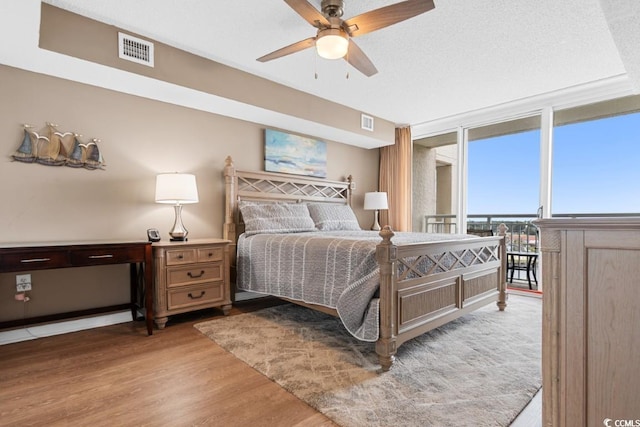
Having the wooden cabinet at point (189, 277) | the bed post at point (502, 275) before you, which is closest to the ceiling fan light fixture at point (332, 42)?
the wooden cabinet at point (189, 277)

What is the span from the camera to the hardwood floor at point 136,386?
4.98ft

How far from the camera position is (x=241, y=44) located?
2801 millimetres

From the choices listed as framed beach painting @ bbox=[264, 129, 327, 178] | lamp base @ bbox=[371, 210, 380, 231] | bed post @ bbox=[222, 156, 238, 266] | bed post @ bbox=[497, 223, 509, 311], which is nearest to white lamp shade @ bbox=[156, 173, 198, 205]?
bed post @ bbox=[222, 156, 238, 266]

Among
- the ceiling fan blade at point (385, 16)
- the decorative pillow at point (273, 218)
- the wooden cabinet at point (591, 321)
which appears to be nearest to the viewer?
the wooden cabinet at point (591, 321)

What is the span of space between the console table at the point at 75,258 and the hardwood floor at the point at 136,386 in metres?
0.22

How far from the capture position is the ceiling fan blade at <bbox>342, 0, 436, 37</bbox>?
1831 millimetres

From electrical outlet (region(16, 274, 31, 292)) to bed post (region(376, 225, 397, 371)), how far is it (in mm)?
2796

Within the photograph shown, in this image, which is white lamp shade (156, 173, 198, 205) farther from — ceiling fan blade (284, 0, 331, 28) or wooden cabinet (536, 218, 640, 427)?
wooden cabinet (536, 218, 640, 427)

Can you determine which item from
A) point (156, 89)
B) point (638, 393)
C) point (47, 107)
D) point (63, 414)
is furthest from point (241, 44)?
point (638, 393)

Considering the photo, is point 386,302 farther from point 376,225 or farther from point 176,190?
point 376,225

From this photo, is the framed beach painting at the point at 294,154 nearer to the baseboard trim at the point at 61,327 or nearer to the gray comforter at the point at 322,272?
the gray comforter at the point at 322,272

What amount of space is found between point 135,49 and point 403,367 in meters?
3.24

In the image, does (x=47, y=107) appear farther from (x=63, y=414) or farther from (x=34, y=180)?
(x=63, y=414)

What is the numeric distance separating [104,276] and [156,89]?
1.82m
